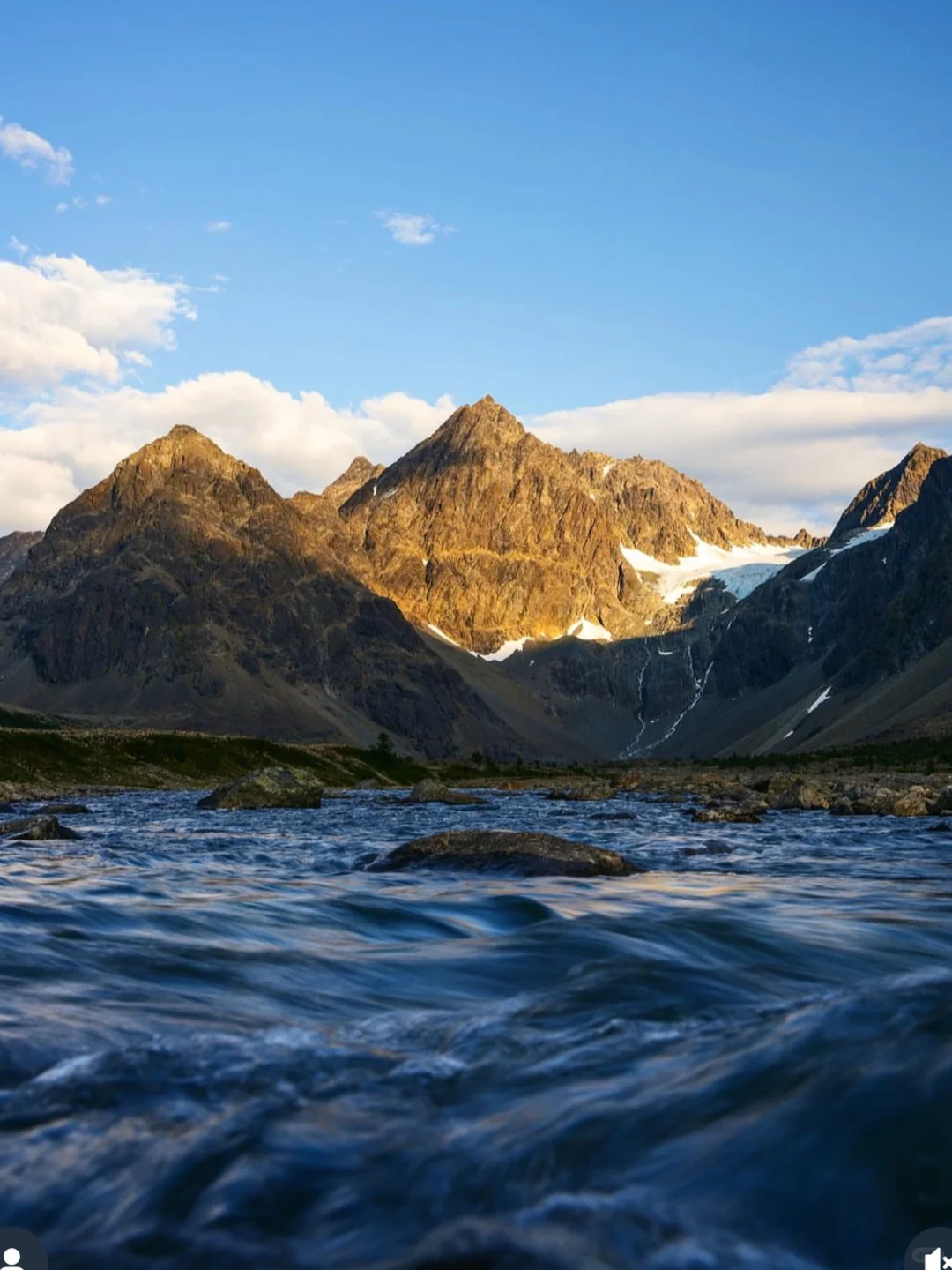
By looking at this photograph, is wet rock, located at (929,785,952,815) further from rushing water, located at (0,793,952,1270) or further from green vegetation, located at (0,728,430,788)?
green vegetation, located at (0,728,430,788)

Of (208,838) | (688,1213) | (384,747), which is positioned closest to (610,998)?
(688,1213)

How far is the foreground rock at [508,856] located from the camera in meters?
22.7

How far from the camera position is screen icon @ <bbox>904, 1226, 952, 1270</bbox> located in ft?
18.2

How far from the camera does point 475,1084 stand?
27.2 ft

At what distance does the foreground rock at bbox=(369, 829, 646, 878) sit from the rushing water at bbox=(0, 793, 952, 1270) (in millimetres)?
4971

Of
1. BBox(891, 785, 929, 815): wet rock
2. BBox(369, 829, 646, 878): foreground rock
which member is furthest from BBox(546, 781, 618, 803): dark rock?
BBox(369, 829, 646, 878): foreground rock

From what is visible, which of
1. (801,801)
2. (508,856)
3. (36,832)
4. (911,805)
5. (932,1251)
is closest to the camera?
(932,1251)

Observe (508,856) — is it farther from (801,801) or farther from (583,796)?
(583,796)

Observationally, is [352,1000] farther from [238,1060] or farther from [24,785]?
[24,785]

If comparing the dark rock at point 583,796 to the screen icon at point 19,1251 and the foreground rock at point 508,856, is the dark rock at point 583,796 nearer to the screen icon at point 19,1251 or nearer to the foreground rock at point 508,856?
the foreground rock at point 508,856

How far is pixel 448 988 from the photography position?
1182 centimetres

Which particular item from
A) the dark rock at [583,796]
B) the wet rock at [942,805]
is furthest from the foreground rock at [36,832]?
the dark rock at [583,796]

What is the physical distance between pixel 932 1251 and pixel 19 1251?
475 cm

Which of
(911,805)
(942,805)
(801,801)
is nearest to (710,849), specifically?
(911,805)
